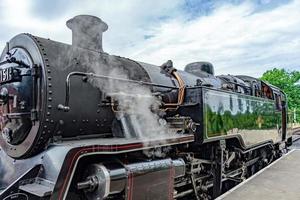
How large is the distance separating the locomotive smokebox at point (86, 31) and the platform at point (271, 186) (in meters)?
2.72

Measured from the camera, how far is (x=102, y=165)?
9.45ft

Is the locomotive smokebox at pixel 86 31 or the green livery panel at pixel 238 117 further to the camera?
the green livery panel at pixel 238 117

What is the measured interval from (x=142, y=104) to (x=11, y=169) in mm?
1595

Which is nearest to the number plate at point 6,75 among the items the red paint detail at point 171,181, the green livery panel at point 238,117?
the red paint detail at point 171,181

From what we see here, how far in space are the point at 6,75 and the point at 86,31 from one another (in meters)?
1.09

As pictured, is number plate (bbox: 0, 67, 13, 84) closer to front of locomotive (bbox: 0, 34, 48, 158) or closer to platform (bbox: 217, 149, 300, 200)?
front of locomotive (bbox: 0, 34, 48, 158)

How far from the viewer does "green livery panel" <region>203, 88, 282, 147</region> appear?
4.52 meters

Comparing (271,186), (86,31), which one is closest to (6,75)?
(86,31)

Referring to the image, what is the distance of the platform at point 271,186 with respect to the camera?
4645 millimetres

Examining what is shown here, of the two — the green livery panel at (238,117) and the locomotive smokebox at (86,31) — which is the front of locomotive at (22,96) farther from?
the green livery panel at (238,117)

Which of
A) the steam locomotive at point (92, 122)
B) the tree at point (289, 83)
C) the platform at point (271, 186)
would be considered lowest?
the platform at point (271, 186)

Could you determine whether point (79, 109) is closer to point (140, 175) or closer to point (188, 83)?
point (140, 175)

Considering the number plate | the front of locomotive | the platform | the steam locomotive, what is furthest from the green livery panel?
the number plate

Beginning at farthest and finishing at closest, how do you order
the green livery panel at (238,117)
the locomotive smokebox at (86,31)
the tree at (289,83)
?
1. the tree at (289,83)
2. the green livery panel at (238,117)
3. the locomotive smokebox at (86,31)
